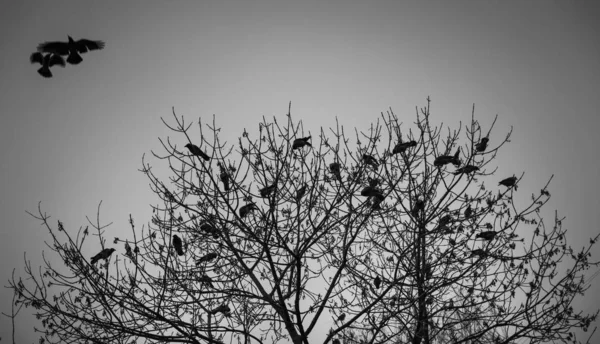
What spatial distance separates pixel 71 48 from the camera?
7859 millimetres

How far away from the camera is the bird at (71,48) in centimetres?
778

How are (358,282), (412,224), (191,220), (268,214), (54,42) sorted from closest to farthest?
(268,214)
(191,220)
(358,282)
(412,224)
(54,42)

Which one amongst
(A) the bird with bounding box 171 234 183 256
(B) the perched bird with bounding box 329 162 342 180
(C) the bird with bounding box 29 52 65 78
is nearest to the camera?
(A) the bird with bounding box 171 234 183 256

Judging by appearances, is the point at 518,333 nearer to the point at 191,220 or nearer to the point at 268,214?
the point at 268,214

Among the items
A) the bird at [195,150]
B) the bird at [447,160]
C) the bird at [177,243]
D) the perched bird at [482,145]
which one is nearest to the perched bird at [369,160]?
the bird at [447,160]

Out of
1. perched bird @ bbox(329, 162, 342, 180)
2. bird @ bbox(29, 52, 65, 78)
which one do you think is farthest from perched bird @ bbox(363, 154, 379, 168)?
bird @ bbox(29, 52, 65, 78)

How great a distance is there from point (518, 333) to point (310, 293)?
2.88 metres

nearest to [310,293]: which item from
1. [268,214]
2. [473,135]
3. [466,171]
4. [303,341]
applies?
[303,341]

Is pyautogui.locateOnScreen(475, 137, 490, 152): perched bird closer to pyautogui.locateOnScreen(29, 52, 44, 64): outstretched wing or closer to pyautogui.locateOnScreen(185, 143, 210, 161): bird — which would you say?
pyautogui.locateOnScreen(185, 143, 210, 161): bird

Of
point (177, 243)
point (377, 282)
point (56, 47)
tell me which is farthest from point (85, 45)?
point (377, 282)

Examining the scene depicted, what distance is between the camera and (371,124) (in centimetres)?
526

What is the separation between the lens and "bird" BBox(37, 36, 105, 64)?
25.5ft

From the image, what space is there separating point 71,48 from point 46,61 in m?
0.58

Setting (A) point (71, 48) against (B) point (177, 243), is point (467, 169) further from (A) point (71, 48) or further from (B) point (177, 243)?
(A) point (71, 48)
